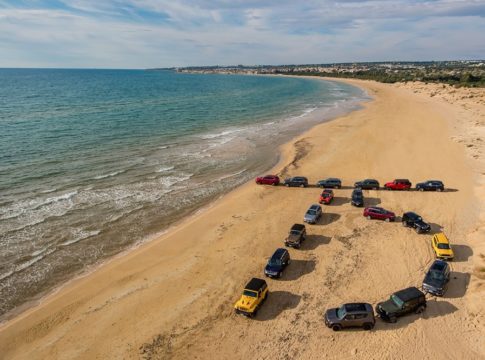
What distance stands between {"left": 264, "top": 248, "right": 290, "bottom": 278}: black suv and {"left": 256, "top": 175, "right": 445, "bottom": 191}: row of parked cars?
57.1 feet

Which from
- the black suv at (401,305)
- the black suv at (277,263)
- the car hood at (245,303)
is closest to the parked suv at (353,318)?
the black suv at (401,305)

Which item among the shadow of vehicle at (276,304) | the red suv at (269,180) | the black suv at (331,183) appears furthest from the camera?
the red suv at (269,180)

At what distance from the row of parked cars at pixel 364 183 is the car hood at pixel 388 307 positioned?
70.9 ft

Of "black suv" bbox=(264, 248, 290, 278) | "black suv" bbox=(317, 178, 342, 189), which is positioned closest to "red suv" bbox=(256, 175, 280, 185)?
"black suv" bbox=(317, 178, 342, 189)

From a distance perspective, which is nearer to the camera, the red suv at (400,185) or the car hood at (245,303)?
the car hood at (245,303)

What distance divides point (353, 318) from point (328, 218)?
15317 millimetres

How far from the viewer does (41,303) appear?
25.7 meters

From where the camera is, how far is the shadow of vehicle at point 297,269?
2669cm

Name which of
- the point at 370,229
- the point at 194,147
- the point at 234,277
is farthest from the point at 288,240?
the point at 194,147

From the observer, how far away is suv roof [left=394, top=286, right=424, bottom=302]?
72.3 feet

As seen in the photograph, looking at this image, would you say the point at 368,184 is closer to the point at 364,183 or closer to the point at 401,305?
the point at 364,183

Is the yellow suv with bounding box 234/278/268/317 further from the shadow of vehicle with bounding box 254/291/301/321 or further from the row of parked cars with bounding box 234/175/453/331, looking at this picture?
the shadow of vehicle with bounding box 254/291/301/321

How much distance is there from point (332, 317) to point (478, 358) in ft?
25.7

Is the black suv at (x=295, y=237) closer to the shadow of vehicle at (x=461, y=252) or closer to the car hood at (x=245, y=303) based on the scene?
the car hood at (x=245, y=303)
